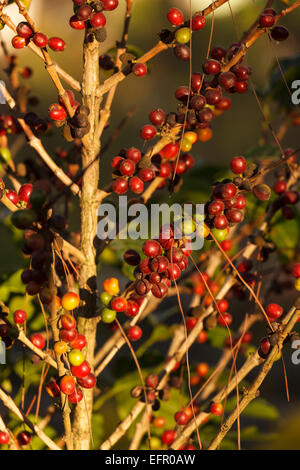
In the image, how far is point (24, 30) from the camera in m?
0.60

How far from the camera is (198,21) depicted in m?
0.63

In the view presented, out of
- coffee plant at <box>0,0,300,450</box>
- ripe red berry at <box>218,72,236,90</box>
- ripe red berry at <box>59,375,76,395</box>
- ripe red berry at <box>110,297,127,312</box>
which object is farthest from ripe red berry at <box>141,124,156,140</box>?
ripe red berry at <box>59,375,76,395</box>

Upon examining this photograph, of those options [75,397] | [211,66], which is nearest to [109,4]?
[211,66]

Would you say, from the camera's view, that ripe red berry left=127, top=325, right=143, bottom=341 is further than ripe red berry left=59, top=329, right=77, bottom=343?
Yes

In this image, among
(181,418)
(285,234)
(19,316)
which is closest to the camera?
(19,316)

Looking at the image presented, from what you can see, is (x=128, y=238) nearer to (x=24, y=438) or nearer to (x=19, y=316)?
(x=19, y=316)

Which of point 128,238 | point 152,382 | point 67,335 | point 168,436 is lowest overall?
point 168,436

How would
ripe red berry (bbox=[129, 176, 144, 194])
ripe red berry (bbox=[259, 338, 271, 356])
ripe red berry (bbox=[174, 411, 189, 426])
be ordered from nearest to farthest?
ripe red berry (bbox=[259, 338, 271, 356]) → ripe red berry (bbox=[129, 176, 144, 194]) → ripe red berry (bbox=[174, 411, 189, 426])

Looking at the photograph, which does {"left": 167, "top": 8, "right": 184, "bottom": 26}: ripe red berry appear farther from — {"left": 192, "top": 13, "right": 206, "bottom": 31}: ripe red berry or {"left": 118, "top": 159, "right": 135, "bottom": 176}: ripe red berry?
{"left": 118, "top": 159, "right": 135, "bottom": 176}: ripe red berry

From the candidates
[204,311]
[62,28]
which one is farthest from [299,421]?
[62,28]

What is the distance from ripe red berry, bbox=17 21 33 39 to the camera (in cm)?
60

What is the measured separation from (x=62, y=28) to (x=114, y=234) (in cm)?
226

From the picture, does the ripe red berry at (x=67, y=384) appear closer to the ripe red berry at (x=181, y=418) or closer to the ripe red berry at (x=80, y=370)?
the ripe red berry at (x=80, y=370)

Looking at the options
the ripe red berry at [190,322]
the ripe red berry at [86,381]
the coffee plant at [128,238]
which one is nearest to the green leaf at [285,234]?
the coffee plant at [128,238]
